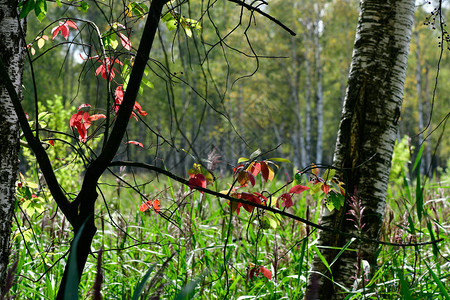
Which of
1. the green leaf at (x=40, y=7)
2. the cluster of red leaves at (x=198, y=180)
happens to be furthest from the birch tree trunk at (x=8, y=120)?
the cluster of red leaves at (x=198, y=180)

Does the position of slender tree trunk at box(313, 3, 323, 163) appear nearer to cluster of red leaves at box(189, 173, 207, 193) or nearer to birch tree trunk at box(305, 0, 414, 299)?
birch tree trunk at box(305, 0, 414, 299)

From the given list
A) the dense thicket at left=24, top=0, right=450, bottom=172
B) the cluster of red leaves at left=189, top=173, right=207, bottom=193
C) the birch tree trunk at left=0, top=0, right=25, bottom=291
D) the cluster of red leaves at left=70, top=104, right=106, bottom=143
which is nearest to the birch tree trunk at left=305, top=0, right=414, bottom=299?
the cluster of red leaves at left=189, top=173, right=207, bottom=193

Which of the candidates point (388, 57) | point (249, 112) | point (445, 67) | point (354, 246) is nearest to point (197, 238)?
point (354, 246)

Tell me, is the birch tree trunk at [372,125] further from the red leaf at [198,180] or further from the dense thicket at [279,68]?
the dense thicket at [279,68]

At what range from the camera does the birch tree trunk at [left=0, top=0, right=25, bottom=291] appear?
134 cm

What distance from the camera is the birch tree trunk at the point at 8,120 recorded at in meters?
1.34

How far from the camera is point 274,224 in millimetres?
1571

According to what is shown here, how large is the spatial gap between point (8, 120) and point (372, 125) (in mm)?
1514

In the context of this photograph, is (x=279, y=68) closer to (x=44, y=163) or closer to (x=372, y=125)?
(x=372, y=125)

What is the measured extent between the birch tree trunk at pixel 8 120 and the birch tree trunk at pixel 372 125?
132 centimetres

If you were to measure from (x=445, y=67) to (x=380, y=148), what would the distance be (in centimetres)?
3419

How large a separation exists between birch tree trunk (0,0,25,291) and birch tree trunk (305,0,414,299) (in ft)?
4.34

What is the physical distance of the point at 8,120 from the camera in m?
1.36

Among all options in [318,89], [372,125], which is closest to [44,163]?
[372,125]
